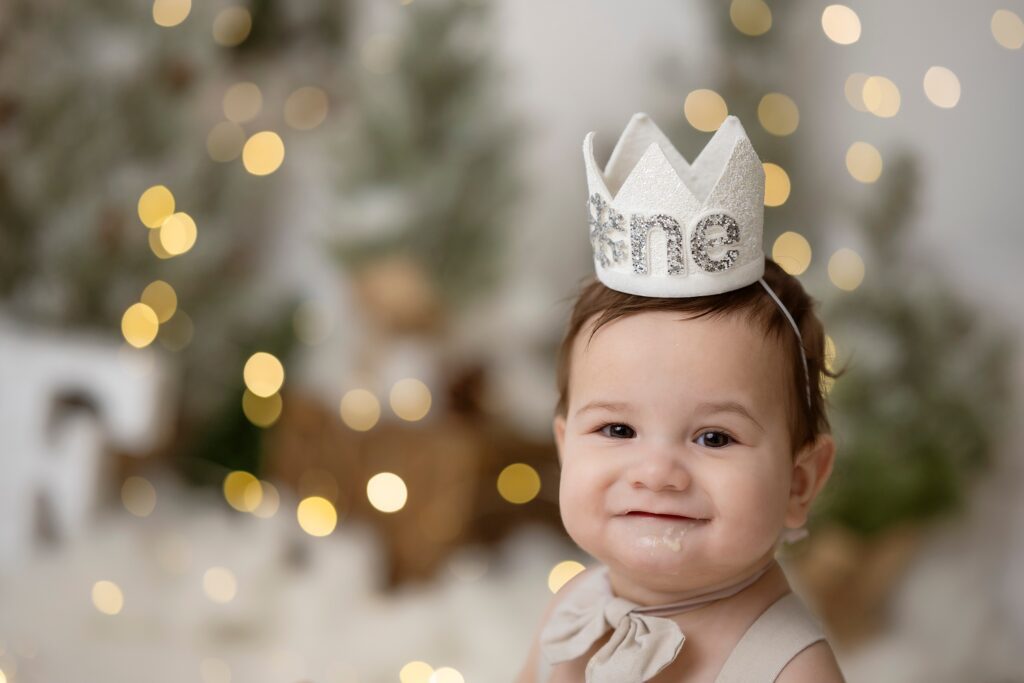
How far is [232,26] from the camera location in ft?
9.62

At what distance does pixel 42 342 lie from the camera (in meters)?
2.61

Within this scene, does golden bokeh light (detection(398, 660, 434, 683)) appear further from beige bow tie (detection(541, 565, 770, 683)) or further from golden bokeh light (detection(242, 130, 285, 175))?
golden bokeh light (detection(242, 130, 285, 175))

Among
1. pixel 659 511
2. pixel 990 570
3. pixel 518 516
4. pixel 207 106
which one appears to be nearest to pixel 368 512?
pixel 518 516

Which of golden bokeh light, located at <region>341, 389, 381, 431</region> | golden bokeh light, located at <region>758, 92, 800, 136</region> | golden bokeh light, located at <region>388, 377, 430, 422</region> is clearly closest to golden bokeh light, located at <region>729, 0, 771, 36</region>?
golden bokeh light, located at <region>758, 92, 800, 136</region>

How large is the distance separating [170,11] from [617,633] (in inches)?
83.7

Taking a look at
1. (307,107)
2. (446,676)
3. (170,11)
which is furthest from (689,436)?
(307,107)

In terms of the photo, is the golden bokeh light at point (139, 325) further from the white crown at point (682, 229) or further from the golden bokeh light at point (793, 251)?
the white crown at point (682, 229)

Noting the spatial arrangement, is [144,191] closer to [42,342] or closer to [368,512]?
[42,342]

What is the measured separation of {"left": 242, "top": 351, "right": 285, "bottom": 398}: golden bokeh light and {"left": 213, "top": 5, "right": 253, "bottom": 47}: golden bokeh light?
0.78m

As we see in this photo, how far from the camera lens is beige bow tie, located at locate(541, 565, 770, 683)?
3.24ft

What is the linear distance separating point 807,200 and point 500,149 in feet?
2.15

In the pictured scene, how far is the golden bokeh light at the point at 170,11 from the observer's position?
8.75 feet

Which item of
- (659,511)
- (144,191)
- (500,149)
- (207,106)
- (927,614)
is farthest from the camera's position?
(207,106)

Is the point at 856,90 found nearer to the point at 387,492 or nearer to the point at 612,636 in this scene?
the point at 387,492
